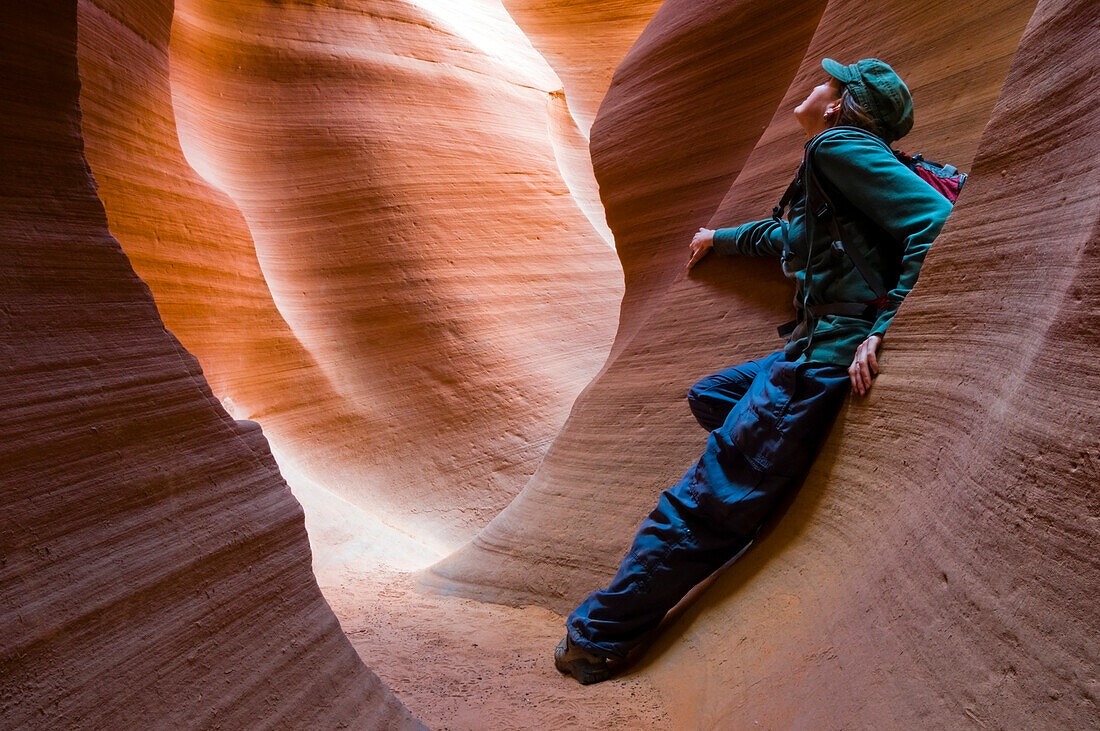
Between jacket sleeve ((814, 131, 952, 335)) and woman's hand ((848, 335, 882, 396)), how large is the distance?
0.16 feet

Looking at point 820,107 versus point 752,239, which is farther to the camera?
point 752,239

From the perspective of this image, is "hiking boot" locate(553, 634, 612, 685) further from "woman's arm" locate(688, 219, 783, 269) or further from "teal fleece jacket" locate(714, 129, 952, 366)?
"woman's arm" locate(688, 219, 783, 269)

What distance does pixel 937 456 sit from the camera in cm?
199

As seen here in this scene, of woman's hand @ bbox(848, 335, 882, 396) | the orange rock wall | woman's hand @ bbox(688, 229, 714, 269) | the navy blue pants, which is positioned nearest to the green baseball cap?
woman's hand @ bbox(848, 335, 882, 396)

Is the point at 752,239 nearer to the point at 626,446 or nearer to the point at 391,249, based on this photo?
the point at 626,446

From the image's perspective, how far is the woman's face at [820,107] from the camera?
107 inches

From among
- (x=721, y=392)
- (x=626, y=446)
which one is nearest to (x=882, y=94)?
(x=721, y=392)

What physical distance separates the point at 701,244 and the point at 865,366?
4.76 ft

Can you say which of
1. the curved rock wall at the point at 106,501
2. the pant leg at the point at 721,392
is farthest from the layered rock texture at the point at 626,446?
the pant leg at the point at 721,392

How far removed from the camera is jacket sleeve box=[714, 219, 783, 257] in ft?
10.6

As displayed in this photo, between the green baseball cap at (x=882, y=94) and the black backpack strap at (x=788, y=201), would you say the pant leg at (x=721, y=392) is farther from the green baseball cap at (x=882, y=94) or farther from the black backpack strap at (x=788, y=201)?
the green baseball cap at (x=882, y=94)

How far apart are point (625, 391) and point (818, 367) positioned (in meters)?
1.57

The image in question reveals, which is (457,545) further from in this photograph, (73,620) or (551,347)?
(73,620)

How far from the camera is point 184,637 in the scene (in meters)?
1.74
